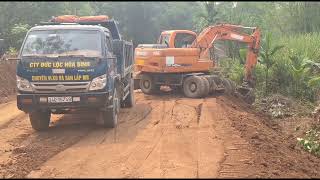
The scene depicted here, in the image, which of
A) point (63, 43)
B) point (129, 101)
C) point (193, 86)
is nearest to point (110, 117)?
point (63, 43)

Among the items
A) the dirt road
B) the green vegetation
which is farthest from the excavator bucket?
the green vegetation

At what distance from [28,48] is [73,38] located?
0.97 meters

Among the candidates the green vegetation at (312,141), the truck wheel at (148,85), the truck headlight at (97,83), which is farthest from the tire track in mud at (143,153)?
the truck wheel at (148,85)

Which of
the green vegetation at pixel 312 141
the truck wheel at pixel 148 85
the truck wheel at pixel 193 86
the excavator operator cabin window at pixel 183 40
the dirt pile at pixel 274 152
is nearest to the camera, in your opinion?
the dirt pile at pixel 274 152

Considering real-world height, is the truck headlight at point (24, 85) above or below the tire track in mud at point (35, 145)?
above

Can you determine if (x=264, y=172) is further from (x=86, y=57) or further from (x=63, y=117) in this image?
(x=63, y=117)

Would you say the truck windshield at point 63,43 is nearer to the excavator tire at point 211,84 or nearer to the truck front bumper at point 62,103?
the truck front bumper at point 62,103

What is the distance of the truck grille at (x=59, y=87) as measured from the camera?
33.9 ft

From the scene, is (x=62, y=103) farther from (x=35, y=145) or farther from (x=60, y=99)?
(x=35, y=145)

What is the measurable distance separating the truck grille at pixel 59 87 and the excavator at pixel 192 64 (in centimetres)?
679

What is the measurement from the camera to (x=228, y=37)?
1789 centimetres

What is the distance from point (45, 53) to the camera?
34.8 ft

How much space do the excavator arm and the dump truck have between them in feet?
23.1

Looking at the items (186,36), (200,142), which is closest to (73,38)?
(200,142)
